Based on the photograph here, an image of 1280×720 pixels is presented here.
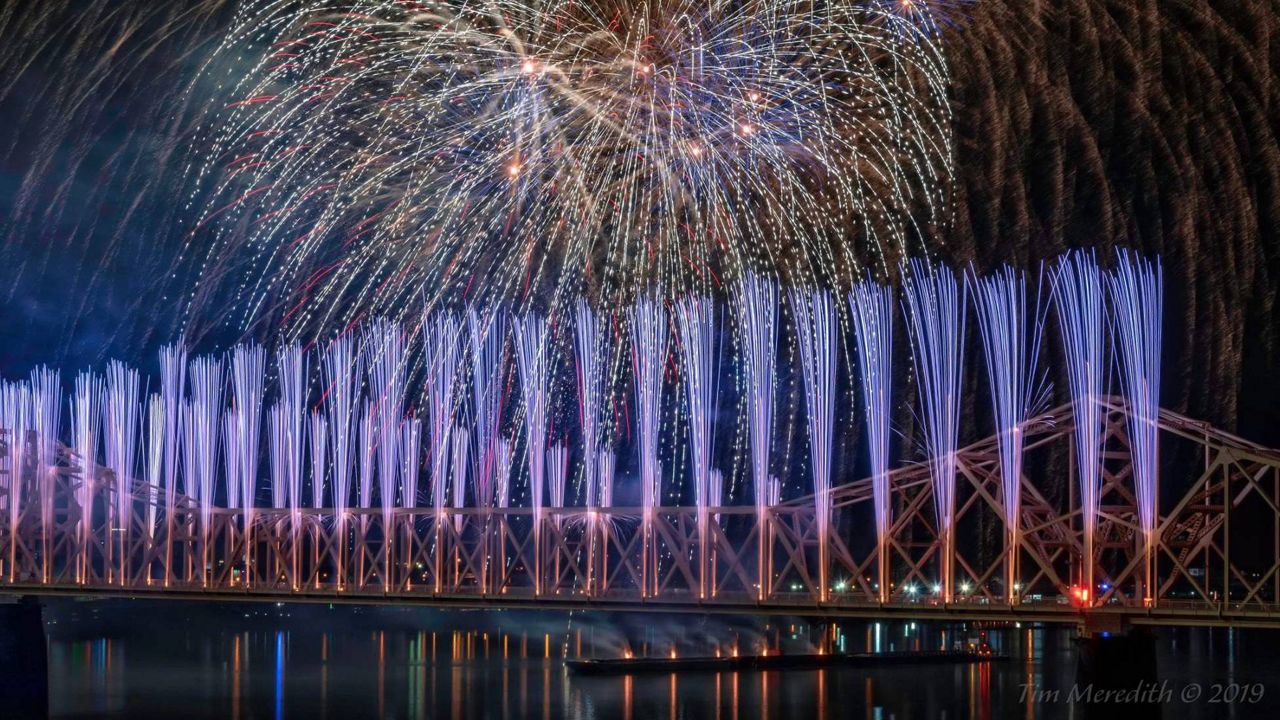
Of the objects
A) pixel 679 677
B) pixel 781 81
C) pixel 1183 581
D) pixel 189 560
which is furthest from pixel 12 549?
pixel 1183 581

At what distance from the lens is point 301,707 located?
7019 centimetres

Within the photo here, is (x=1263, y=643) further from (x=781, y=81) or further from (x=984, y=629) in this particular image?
(x=781, y=81)

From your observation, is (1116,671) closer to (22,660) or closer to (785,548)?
(785,548)

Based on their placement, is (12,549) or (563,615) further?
(563,615)

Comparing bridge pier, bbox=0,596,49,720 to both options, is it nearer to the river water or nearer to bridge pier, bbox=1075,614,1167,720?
the river water

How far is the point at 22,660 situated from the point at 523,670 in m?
34.4

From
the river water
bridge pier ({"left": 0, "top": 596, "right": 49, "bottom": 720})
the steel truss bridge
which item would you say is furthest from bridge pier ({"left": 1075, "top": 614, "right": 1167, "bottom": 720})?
bridge pier ({"left": 0, "top": 596, "right": 49, "bottom": 720})

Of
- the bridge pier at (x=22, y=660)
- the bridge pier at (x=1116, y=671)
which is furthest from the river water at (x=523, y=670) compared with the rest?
the bridge pier at (x=1116, y=671)

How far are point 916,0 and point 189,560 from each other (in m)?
42.7

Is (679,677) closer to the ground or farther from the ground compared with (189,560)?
closer to the ground

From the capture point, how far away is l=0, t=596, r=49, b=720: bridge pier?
61219mm

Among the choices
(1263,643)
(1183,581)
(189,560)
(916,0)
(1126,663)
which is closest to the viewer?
(916,0)

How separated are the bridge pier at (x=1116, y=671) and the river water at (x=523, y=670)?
1073 inches

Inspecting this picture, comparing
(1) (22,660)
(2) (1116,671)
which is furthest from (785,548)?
(1) (22,660)
